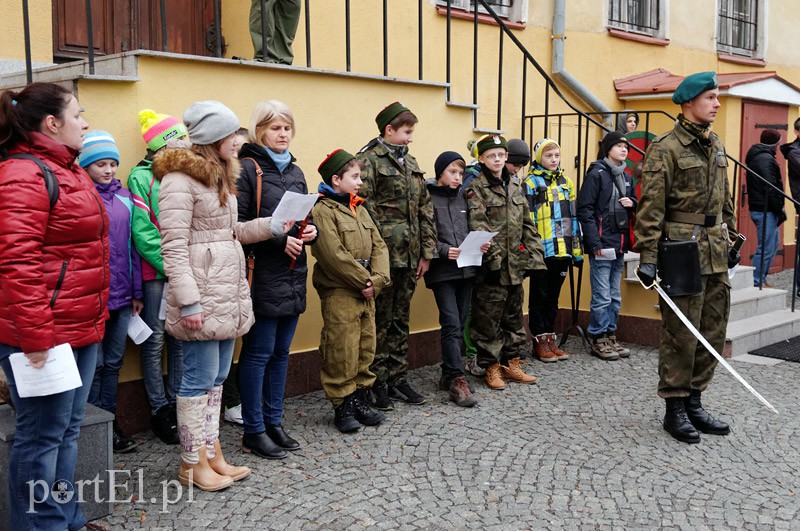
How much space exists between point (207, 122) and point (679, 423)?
320cm

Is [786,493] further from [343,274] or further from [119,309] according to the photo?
[119,309]

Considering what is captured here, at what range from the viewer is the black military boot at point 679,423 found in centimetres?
479

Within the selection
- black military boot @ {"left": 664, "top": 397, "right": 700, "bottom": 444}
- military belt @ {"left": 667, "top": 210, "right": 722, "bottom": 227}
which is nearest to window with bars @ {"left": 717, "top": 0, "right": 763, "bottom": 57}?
military belt @ {"left": 667, "top": 210, "right": 722, "bottom": 227}

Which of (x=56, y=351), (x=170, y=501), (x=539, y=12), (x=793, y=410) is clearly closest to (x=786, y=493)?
(x=793, y=410)

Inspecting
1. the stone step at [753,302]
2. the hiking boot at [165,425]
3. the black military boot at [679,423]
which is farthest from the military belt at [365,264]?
the stone step at [753,302]

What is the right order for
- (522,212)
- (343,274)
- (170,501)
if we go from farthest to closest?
(522,212)
(343,274)
(170,501)

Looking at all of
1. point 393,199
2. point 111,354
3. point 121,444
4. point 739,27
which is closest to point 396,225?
point 393,199

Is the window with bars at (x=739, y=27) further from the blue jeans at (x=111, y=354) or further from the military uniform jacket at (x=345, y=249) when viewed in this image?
the blue jeans at (x=111, y=354)

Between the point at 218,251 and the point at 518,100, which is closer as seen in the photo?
the point at 218,251

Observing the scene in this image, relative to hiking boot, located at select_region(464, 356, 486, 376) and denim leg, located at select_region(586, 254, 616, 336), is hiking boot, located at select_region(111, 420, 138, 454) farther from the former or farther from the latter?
denim leg, located at select_region(586, 254, 616, 336)

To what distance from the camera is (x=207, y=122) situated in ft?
12.5

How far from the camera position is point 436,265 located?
18.4 feet

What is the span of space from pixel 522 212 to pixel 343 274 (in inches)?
75.2

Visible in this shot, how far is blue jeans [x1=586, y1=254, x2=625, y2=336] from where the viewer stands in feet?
22.5
